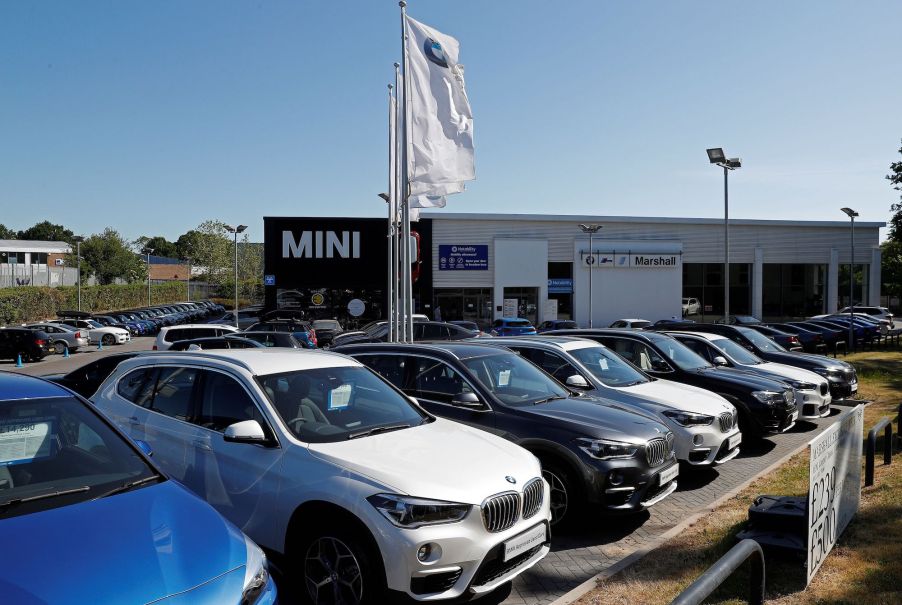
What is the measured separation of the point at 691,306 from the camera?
48406 millimetres

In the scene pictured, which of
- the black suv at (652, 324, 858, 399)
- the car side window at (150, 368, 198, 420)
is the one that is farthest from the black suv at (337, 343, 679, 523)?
the black suv at (652, 324, 858, 399)

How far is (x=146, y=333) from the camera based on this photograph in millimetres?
46906

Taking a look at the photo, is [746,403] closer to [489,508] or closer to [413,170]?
[489,508]

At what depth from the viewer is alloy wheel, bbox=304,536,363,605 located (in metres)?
4.27

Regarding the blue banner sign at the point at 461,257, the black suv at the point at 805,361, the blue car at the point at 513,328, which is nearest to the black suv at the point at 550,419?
the black suv at the point at 805,361

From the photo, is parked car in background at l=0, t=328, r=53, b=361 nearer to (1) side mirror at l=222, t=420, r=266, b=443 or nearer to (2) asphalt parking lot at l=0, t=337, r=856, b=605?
(2) asphalt parking lot at l=0, t=337, r=856, b=605

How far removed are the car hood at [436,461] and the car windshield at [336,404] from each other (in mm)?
187

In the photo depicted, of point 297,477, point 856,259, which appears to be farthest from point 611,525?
point 856,259

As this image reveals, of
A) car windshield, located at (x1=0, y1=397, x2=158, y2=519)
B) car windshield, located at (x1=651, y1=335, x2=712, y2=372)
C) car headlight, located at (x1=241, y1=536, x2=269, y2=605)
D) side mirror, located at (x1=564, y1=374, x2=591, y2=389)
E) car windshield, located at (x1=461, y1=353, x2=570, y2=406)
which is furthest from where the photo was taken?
car windshield, located at (x1=651, y1=335, x2=712, y2=372)

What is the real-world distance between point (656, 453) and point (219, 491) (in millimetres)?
3878

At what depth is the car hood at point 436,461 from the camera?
4.30m

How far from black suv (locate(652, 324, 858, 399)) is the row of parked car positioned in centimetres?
699

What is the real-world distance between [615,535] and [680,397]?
277cm

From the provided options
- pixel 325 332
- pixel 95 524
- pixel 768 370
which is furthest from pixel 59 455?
→ pixel 325 332
